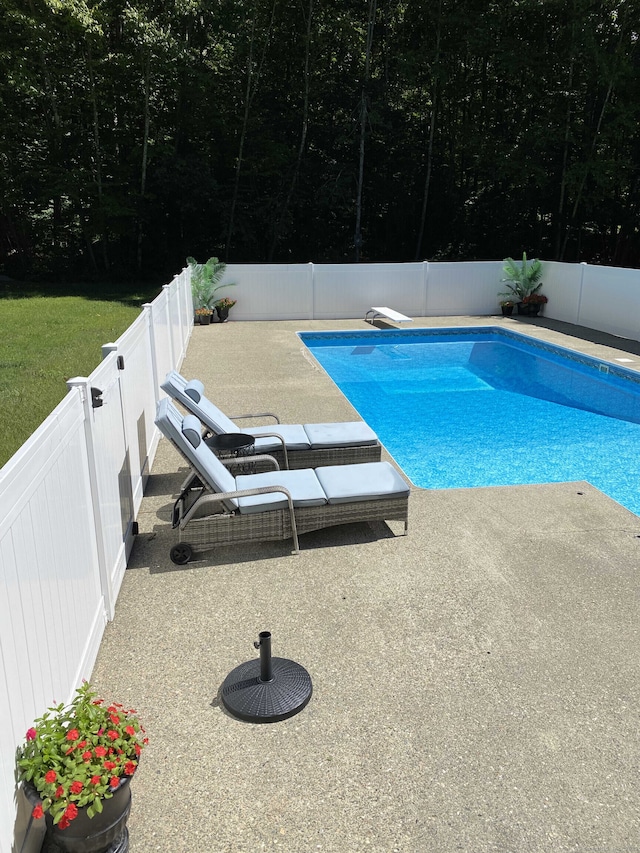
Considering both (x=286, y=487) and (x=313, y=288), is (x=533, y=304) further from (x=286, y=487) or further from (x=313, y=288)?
(x=286, y=487)

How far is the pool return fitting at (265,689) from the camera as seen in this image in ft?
10.3

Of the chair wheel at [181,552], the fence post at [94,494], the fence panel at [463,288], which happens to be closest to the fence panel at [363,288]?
the fence panel at [463,288]

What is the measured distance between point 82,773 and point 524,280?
17040mm

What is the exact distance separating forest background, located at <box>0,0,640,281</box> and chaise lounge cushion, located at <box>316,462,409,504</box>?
20.0 meters

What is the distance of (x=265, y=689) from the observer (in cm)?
326

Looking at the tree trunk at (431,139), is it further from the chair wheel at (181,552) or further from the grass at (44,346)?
the chair wheel at (181,552)

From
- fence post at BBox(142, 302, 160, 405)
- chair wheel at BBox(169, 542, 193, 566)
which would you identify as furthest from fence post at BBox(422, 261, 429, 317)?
chair wheel at BBox(169, 542, 193, 566)

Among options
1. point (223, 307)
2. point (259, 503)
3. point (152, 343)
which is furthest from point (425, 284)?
point (259, 503)

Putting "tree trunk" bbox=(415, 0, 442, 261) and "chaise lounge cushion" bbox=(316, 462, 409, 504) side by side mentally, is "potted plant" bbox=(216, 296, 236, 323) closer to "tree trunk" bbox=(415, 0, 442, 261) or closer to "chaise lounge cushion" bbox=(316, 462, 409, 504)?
"chaise lounge cushion" bbox=(316, 462, 409, 504)

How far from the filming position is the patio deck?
102 inches

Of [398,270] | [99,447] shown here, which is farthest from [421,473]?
[398,270]

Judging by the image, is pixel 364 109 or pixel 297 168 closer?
pixel 364 109

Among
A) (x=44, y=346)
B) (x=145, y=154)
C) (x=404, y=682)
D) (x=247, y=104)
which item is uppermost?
(x=247, y=104)

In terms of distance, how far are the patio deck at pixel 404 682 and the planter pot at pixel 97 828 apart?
21 cm
